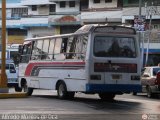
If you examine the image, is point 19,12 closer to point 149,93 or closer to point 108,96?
point 149,93

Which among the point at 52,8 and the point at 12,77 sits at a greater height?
the point at 52,8

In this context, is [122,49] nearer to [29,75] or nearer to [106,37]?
[106,37]

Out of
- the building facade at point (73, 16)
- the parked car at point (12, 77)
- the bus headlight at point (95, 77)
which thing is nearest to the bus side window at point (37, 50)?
the bus headlight at point (95, 77)

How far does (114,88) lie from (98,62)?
4.06 ft

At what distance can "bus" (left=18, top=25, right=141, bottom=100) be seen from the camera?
826 inches

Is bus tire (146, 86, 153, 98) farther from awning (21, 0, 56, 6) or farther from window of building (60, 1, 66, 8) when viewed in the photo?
awning (21, 0, 56, 6)

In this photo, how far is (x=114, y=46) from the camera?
21484mm

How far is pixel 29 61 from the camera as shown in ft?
84.7

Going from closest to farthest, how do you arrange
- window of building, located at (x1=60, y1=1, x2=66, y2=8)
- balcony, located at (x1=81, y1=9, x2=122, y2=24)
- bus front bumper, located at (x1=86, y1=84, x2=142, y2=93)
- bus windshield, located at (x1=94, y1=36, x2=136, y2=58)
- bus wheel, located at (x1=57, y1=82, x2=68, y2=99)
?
bus front bumper, located at (x1=86, y1=84, x2=142, y2=93), bus windshield, located at (x1=94, y1=36, x2=136, y2=58), bus wheel, located at (x1=57, y1=82, x2=68, y2=99), balcony, located at (x1=81, y1=9, x2=122, y2=24), window of building, located at (x1=60, y1=1, x2=66, y2=8)

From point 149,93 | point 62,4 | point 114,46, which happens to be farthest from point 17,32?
point 114,46

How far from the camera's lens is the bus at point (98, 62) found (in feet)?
68.8

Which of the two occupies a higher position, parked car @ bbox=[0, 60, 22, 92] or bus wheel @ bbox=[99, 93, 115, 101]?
bus wheel @ bbox=[99, 93, 115, 101]

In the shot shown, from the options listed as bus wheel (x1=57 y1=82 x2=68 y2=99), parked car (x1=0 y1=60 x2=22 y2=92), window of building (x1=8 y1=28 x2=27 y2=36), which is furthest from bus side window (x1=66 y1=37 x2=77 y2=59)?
window of building (x1=8 y1=28 x2=27 y2=36)

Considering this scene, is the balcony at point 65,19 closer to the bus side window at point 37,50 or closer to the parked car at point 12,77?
the parked car at point 12,77
